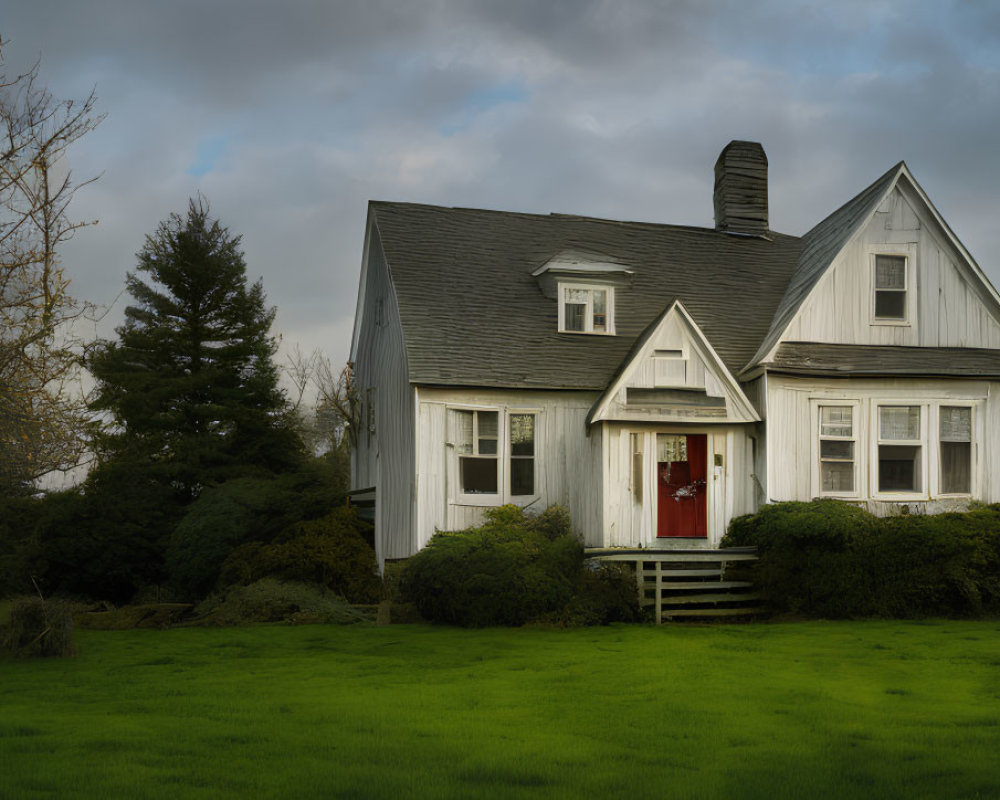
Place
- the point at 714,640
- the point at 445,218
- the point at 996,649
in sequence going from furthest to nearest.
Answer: the point at 445,218 → the point at 714,640 → the point at 996,649

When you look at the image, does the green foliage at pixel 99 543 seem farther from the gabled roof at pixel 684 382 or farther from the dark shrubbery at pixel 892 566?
the dark shrubbery at pixel 892 566

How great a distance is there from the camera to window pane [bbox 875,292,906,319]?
2205 centimetres

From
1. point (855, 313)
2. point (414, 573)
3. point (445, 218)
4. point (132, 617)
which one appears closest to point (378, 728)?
point (414, 573)

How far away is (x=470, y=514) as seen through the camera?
21344 mm

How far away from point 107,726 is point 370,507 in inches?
701

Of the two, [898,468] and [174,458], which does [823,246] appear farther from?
[174,458]

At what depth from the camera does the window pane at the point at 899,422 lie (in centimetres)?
2122

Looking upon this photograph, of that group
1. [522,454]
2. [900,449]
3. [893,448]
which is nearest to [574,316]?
[522,454]

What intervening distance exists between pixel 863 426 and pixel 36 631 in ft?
50.9

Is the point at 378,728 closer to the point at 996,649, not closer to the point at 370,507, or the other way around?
the point at 996,649

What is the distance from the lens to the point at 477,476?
2161 centimetres

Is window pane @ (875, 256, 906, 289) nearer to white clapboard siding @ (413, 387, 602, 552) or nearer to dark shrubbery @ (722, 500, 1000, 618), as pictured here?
dark shrubbery @ (722, 500, 1000, 618)

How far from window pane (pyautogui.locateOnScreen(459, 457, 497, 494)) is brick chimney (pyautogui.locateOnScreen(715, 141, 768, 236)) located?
1060 centimetres

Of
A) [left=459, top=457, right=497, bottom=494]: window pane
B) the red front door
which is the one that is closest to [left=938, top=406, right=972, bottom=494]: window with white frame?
the red front door
